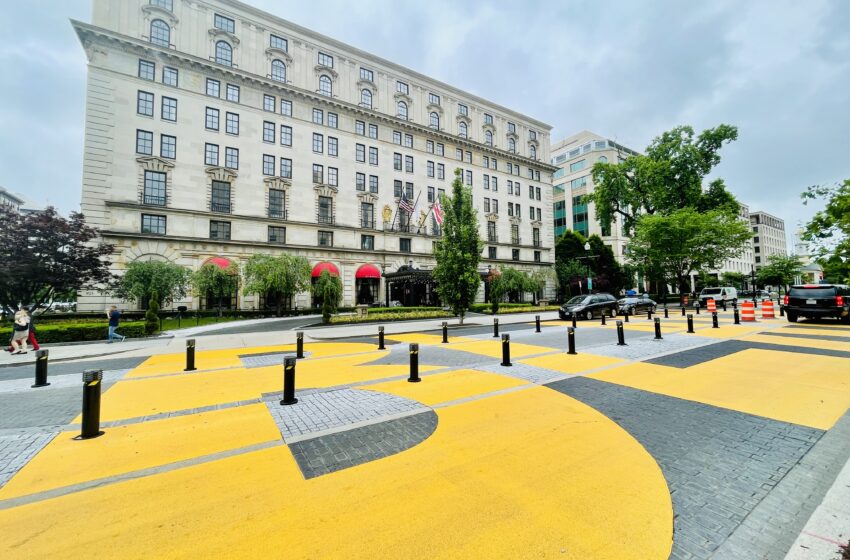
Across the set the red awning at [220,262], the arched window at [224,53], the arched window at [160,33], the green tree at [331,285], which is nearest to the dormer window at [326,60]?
the arched window at [224,53]

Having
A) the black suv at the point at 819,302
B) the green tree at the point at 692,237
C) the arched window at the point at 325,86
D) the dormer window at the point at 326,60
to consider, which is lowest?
the black suv at the point at 819,302

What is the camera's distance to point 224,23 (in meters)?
33.9

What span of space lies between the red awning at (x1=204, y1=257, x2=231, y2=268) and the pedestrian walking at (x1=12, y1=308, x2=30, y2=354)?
1639cm

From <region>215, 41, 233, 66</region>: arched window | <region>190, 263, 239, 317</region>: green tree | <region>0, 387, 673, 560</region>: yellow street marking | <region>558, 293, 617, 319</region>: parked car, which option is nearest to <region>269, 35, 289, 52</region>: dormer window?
<region>215, 41, 233, 66</region>: arched window

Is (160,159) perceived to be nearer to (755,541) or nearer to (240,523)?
(240,523)

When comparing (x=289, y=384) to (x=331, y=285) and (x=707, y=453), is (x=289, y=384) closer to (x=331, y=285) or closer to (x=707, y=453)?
(x=707, y=453)

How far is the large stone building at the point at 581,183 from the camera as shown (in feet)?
211

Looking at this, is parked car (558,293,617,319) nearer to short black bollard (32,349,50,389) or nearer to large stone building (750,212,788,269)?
short black bollard (32,349,50,389)

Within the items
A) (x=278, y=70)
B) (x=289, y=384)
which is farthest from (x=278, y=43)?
(x=289, y=384)

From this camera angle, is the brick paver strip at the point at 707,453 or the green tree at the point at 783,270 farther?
the green tree at the point at 783,270

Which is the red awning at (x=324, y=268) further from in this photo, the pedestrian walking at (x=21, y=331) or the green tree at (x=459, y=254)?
the pedestrian walking at (x=21, y=331)

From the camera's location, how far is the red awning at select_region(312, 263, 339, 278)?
3469 cm

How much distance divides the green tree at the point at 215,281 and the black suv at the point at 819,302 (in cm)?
3665

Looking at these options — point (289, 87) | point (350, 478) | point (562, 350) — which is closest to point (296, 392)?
point (350, 478)
